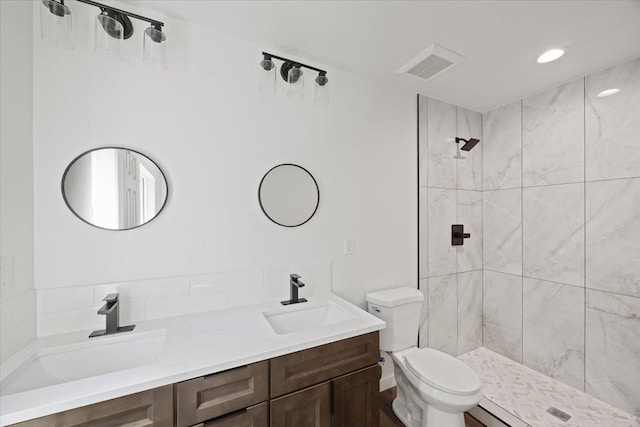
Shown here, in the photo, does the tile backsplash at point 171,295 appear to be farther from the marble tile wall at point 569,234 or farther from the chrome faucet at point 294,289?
the marble tile wall at point 569,234

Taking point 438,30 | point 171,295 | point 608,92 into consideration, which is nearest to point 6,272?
point 171,295

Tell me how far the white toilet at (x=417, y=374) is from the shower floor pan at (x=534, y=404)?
0.53 meters

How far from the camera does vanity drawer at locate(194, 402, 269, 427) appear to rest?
3.35 feet

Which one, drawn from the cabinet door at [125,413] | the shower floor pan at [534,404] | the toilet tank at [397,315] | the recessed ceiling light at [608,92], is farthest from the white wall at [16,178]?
the recessed ceiling light at [608,92]

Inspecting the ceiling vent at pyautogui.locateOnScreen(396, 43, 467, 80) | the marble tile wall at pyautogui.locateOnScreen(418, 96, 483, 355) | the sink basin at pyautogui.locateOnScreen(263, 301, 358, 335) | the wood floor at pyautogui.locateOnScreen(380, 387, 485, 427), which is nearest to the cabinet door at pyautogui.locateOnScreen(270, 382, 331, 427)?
the sink basin at pyautogui.locateOnScreen(263, 301, 358, 335)

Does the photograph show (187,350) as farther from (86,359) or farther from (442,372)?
(442,372)

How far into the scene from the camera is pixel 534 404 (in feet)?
6.21

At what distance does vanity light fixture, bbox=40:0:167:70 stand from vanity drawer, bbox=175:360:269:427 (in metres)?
1.45

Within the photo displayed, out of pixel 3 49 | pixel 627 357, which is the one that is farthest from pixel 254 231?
pixel 627 357

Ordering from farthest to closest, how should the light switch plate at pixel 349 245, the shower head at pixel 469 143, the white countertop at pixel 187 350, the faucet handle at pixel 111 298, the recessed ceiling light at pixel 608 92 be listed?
1. the shower head at pixel 469 143
2. the light switch plate at pixel 349 245
3. the recessed ceiling light at pixel 608 92
4. the faucet handle at pixel 111 298
5. the white countertop at pixel 187 350

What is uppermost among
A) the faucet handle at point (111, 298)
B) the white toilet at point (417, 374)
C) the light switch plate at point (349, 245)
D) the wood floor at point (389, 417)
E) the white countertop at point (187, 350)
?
the light switch plate at point (349, 245)

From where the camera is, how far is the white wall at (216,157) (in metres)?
1.23

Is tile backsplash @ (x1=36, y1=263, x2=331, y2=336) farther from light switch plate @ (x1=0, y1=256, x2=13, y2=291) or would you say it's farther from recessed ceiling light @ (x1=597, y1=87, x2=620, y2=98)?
recessed ceiling light @ (x1=597, y1=87, x2=620, y2=98)

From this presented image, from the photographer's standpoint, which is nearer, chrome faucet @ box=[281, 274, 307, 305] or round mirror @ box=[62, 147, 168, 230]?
Result: round mirror @ box=[62, 147, 168, 230]
